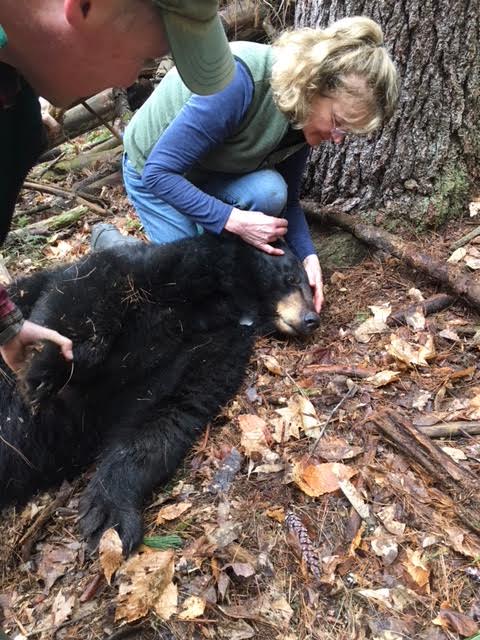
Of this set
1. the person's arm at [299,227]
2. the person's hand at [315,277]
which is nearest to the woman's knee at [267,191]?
the person's arm at [299,227]

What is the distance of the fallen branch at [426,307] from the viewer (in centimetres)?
346

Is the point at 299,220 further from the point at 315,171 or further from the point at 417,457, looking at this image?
the point at 417,457

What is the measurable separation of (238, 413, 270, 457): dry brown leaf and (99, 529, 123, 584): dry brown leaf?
0.74 meters

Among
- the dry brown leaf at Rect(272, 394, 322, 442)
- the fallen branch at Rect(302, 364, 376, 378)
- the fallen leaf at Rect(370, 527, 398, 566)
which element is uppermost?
the fallen leaf at Rect(370, 527, 398, 566)

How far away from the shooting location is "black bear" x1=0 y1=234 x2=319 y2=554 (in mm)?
2910

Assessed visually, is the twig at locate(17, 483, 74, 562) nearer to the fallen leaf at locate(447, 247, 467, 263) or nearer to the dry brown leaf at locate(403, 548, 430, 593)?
the dry brown leaf at locate(403, 548, 430, 593)

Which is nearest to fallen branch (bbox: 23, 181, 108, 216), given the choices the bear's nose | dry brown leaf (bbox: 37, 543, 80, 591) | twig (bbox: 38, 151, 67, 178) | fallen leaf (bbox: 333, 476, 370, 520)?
twig (bbox: 38, 151, 67, 178)

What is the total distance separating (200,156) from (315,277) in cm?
117

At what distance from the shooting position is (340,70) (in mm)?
3020

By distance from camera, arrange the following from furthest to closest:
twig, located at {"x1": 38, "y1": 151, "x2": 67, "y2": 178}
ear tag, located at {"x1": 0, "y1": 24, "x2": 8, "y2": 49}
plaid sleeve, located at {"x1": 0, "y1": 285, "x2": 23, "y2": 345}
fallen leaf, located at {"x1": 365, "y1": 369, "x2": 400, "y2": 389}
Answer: twig, located at {"x1": 38, "y1": 151, "x2": 67, "y2": 178}
fallen leaf, located at {"x1": 365, "y1": 369, "x2": 400, "y2": 389}
plaid sleeve, located at {"x1": 0, "y1": 285, "x2": 23, "y2": 345}
ear tag, located at {"x1": 0, "y1": 24, "x2": 8, "y2": 49}

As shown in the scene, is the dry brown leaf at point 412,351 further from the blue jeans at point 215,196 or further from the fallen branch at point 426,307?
the blue jeans at point 215,196

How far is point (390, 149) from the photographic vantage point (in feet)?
12.6

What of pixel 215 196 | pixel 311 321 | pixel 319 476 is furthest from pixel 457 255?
pixel 319 476

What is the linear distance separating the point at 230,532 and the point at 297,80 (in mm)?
2358
